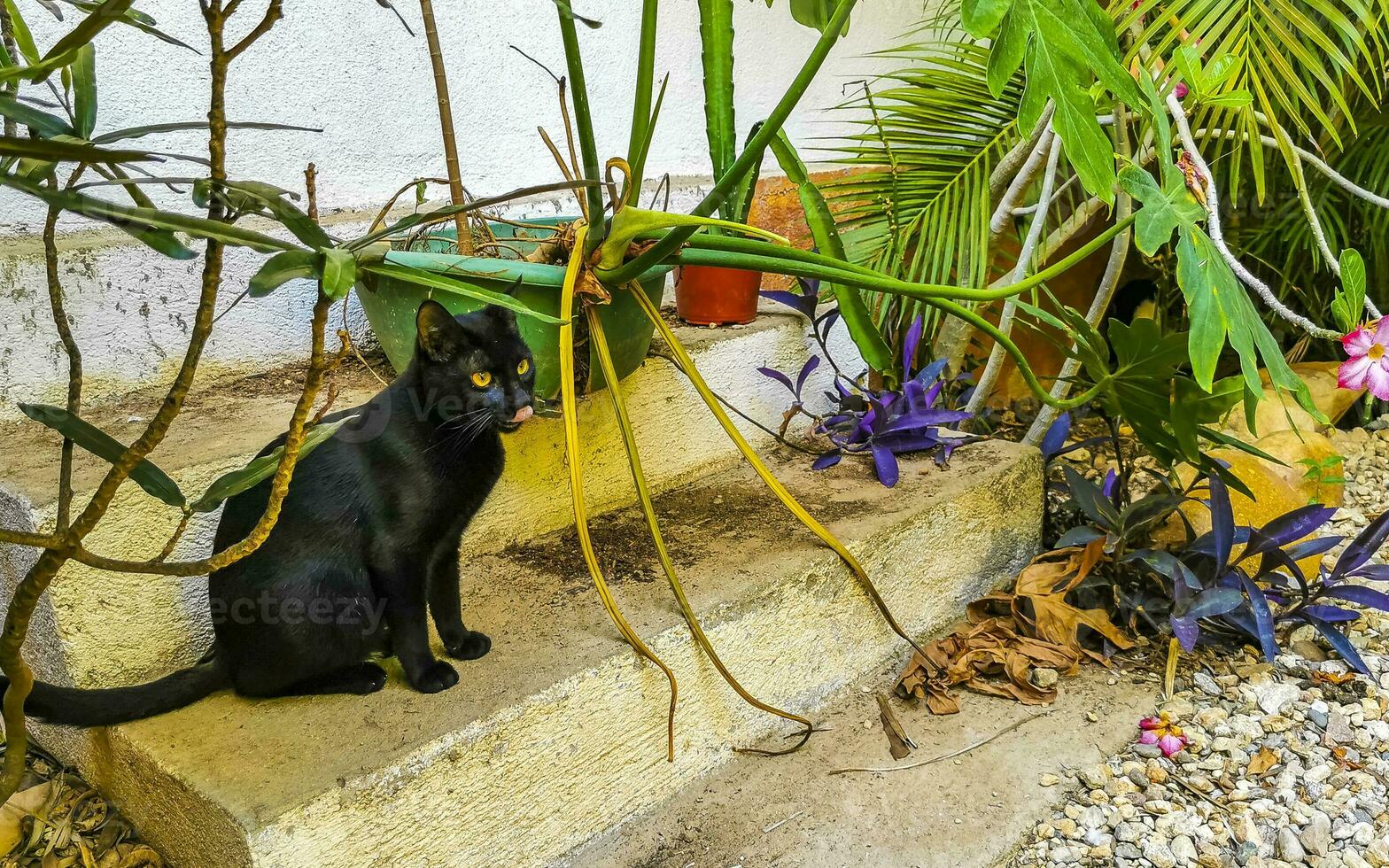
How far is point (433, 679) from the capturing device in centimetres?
123

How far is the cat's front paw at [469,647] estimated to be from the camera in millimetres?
1310

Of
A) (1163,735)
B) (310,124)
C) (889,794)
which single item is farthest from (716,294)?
(1163,735)

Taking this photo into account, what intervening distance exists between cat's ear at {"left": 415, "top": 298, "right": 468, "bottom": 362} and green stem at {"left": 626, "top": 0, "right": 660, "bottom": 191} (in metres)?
0.38

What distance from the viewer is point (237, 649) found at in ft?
3.88

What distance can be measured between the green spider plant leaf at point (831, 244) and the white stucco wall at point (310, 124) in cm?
73

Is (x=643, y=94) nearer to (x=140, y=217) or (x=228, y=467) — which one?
(x=228, y=467)

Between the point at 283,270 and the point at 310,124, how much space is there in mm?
1255

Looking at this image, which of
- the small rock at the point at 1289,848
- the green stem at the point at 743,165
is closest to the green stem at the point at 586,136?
the green stem at the point at 743,165

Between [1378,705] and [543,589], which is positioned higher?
[543,589]

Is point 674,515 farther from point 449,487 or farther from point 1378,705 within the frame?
point 1378,705

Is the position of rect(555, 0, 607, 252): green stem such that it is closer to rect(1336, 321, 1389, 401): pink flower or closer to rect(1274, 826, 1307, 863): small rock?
rect(1336, 321, 1389, 401): pink flower

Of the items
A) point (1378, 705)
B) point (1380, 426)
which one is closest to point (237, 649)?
point (1378, 705)

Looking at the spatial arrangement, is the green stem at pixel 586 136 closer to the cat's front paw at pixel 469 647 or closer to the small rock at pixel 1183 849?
the cat's front paw at pixel 469 647

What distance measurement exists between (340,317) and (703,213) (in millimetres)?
780
